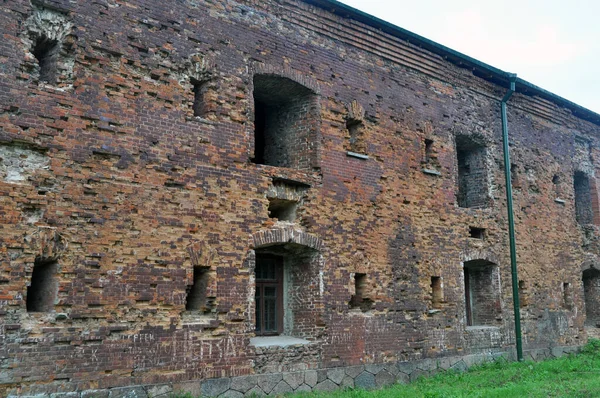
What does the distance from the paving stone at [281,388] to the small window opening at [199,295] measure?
5.74 feet

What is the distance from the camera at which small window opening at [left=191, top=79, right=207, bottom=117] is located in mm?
10070

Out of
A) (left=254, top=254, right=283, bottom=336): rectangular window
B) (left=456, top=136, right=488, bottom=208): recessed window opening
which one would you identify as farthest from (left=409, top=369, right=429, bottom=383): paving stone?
(left=456, top=136, right=488, bottom=208): recessed window opening

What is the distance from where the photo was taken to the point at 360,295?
11.7 m

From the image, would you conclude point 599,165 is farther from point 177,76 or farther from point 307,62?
point 177,76

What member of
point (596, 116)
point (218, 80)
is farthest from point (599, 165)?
point (218, 80)

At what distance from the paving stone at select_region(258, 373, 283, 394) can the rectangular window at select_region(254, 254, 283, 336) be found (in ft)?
3.40

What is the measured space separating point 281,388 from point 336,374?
130 centimetres

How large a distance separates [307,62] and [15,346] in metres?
7.12

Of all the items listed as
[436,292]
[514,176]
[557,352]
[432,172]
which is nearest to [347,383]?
[436,292]

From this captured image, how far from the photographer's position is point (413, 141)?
44.1 feet

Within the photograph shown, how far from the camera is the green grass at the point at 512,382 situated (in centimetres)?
1026

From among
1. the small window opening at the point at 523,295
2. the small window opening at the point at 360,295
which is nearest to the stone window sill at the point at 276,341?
the small window opening at the point at 360,295

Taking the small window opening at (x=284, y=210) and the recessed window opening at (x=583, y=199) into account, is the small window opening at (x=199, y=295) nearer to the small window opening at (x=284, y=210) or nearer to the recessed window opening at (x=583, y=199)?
the small window opening at (x=284, y=210)

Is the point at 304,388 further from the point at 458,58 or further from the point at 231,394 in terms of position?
the point at 458,58
